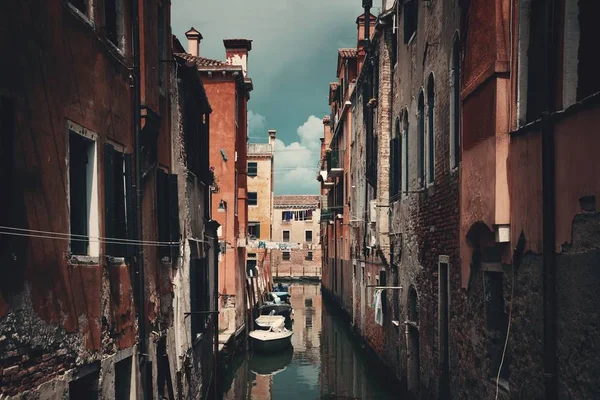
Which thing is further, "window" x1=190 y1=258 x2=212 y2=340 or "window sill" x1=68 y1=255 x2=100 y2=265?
"window" x1=190 y1=258 x2=212 y2=340

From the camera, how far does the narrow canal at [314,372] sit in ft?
51.0

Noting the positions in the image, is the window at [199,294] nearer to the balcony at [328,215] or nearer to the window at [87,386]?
the window at [87,386]

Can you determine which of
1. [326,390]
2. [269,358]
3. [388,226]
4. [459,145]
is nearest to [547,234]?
[459,145]

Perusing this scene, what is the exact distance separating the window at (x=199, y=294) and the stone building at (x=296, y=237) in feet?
144

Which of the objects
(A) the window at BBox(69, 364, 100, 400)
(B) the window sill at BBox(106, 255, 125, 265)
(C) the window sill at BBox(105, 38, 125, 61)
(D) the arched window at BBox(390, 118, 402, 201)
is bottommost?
(A) the window at BBox(69, 364, 100, 400)

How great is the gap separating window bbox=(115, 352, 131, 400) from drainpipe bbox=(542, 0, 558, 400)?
447 cm

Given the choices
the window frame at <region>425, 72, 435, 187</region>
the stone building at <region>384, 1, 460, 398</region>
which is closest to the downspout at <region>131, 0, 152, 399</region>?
the stone building at <region>384, 1, 460, 398</region>

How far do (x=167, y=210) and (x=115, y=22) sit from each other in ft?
9.67

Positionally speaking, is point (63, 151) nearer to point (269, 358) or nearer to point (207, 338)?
point (207, 338)

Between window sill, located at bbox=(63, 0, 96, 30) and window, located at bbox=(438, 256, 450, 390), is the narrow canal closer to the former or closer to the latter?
window, located at bbox=(438, 256, 450, 390)

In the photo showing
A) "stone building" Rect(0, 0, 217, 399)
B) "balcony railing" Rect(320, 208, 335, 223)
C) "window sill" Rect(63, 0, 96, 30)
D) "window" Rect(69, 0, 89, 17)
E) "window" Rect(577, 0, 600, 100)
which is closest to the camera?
"stone building" Rect(0, 0, 217, 399)

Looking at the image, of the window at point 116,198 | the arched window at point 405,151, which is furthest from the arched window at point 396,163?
the window at point 116,198

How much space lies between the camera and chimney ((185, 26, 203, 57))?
1982 cm

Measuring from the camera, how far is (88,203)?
19.2 ft
